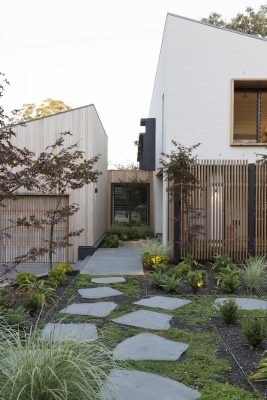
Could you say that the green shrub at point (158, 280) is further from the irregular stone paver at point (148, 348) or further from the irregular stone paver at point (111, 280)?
the irregular stone paver at point (148, 348)

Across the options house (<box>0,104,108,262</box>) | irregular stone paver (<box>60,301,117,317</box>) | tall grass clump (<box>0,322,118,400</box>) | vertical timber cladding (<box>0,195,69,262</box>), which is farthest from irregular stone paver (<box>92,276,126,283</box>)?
vertical timber cladding (<box>0,195,69,262</box>)

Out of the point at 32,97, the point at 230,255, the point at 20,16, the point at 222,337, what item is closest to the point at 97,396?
the point at 222,337

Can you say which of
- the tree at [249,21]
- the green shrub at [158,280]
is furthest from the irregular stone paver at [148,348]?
the tree at [249,21]

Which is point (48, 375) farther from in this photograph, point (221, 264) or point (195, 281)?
point (221, 264)

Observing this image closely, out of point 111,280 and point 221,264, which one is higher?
point 221,264

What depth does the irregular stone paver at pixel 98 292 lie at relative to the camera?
6.76 meters

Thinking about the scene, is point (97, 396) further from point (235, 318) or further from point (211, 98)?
point (211, 98)

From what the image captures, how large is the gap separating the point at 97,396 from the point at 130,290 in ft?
15.3

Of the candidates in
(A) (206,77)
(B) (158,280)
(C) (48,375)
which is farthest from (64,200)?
(C) (48,375)

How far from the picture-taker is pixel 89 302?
251 inches

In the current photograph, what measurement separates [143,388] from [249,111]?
37.1 feet

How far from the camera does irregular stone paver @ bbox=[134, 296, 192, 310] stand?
6.08 m

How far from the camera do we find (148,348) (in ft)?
13.8

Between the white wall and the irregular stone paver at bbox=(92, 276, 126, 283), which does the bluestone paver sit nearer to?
the irregular stone paver at bbox=(92, 276, 126, 283)
